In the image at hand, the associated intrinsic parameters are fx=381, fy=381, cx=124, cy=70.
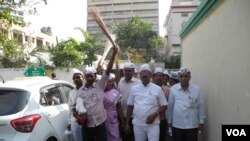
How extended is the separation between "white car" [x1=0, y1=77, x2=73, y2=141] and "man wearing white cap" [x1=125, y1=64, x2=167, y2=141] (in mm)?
1223

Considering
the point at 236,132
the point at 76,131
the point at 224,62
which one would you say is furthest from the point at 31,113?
the point at 224,62

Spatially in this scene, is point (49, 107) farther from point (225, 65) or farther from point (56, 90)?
point (225, 65)

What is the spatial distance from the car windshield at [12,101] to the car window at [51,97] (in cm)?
42

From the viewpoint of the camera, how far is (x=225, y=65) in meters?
5.25

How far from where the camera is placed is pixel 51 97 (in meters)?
6.06

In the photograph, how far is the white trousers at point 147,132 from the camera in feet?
18.2

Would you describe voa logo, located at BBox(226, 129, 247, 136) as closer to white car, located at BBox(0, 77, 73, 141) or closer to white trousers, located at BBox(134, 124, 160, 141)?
white trousers, located at BBox(134, 124, 160, 141)

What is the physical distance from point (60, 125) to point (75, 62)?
18.8 metres

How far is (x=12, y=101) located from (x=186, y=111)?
8.00 feet

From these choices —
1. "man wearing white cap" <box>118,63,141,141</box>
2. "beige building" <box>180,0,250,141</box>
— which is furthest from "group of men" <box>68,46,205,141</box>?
"man wearing white cap" <box>118,63,141,141</box>

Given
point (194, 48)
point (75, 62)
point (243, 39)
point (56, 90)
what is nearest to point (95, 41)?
point (75, 62)

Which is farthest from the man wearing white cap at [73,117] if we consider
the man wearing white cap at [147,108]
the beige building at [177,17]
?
the beige building at [177,17]

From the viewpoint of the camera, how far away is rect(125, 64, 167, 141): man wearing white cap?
5.56 metres

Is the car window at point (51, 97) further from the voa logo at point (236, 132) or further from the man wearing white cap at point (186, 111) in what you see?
the voa logo at point (236, 132)
